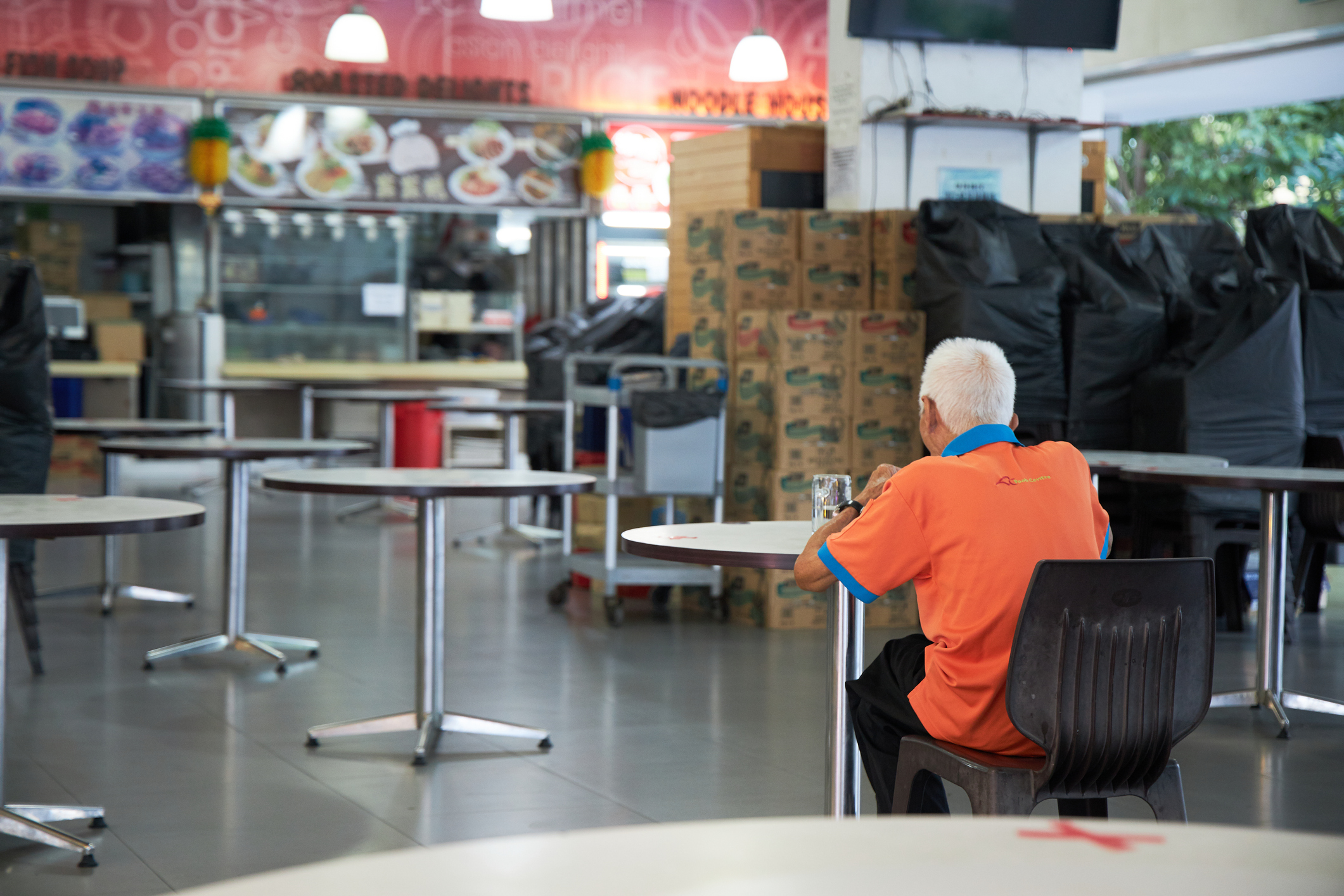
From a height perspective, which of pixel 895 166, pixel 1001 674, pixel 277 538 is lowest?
pixel 277 538

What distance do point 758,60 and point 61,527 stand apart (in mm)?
Answer: 7606

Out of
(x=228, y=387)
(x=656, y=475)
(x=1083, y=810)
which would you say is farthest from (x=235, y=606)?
(x=228, y=387)

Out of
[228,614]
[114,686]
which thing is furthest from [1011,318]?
[114,686]

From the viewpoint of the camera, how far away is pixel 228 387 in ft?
35.5

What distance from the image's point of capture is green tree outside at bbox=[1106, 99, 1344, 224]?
14609 millimetres

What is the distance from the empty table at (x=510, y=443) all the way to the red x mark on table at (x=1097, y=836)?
7.95 m

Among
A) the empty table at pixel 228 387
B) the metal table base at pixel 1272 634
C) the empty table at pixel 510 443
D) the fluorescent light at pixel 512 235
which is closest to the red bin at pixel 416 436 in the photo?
the empty table at pixel 228 387

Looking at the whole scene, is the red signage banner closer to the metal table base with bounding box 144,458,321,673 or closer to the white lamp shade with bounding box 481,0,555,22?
the white lamp shade with bounding box 481,0,555,22

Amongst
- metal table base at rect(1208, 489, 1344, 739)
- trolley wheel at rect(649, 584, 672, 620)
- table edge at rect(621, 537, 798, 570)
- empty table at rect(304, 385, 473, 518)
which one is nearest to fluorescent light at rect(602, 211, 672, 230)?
empty table at rect(304, 385, 473, 518)

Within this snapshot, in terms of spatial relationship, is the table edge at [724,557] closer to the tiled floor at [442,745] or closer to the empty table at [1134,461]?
the tiled floor at [442,745]

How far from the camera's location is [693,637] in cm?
630

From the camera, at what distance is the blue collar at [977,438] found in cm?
266

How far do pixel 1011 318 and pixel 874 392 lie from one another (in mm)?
681

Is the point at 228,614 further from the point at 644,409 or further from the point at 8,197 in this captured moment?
the point at 8,197
